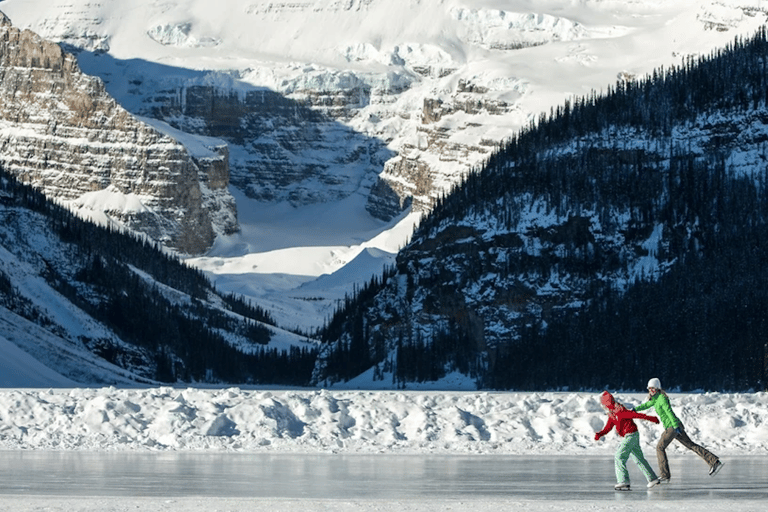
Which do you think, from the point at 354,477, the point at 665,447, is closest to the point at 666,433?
the point at 665,447

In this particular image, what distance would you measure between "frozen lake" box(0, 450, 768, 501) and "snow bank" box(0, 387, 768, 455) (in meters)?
2.19

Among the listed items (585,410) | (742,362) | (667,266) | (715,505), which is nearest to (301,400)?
(585,410)

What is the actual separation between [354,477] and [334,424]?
469 inches

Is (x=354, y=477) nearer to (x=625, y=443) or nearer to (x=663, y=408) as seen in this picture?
(x=625, y=443)

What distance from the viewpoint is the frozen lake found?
47.3m

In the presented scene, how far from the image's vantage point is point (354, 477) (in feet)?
169

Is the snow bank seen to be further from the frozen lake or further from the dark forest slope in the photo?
the dark forest slope

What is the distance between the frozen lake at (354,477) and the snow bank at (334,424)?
7.18ft

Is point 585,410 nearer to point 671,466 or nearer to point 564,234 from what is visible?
point 671,466

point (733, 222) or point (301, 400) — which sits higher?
point (733, 222)

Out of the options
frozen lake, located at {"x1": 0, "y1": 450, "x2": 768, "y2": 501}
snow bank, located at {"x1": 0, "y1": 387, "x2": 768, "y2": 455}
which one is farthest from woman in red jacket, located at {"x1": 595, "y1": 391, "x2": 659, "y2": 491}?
snow bank, located at {"x1": 0, "y1": 387, "x2": 768, "y2": 455}

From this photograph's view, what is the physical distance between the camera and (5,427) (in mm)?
63188

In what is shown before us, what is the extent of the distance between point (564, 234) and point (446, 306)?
16.5 meters

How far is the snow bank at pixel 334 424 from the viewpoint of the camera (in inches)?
2421
